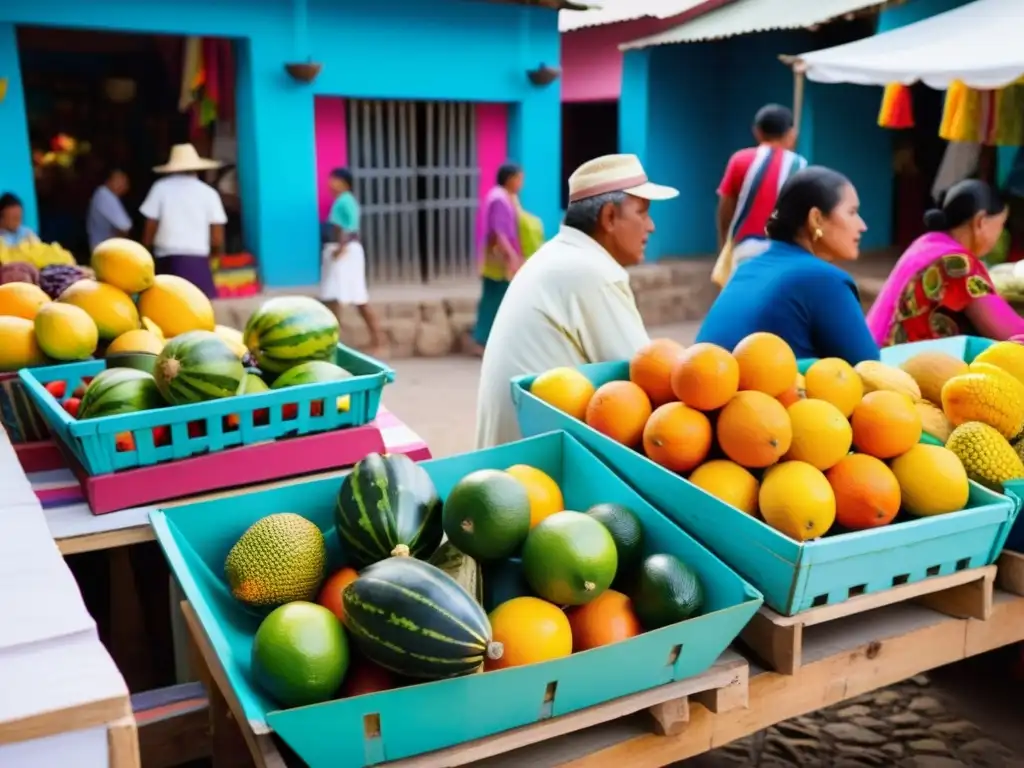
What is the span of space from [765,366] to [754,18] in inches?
336

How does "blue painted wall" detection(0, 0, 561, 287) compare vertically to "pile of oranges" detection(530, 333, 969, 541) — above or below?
above

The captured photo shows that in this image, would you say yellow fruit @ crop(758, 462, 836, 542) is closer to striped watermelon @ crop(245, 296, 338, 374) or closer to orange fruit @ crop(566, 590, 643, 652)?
orange fruit @ crop(566, 590, 643, 652)

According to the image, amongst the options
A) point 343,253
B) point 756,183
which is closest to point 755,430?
point 756,183

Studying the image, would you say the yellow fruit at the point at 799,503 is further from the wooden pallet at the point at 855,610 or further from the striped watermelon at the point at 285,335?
the striped watermelon at the point at 285,335

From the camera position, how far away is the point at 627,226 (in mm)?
2686

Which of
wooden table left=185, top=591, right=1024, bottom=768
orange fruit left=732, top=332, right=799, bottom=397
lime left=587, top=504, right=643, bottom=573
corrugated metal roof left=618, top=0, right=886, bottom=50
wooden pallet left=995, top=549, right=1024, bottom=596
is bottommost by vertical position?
wooden table left=185, top=591, right=1024, bottom=768

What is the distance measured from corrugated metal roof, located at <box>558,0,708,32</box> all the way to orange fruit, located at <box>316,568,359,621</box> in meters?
10.1

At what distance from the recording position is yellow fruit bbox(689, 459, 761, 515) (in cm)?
176

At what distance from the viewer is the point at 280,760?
131 cm

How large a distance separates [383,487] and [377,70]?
303 inches

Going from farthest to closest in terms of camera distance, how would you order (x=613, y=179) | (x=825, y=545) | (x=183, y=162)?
(x=183, y=162) < (x=613, y=179) < (x=825, y=545)

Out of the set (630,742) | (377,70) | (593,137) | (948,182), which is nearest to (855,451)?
(630,742)

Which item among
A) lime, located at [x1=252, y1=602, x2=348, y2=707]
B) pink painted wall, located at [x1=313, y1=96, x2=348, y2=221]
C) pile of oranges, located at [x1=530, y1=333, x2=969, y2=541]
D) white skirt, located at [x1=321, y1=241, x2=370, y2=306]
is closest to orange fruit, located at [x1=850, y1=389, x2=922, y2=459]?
pile of oranges, located at [x1=530, y1=333, x2=969, y2=541]

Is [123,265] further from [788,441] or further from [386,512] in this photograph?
[788,441]
